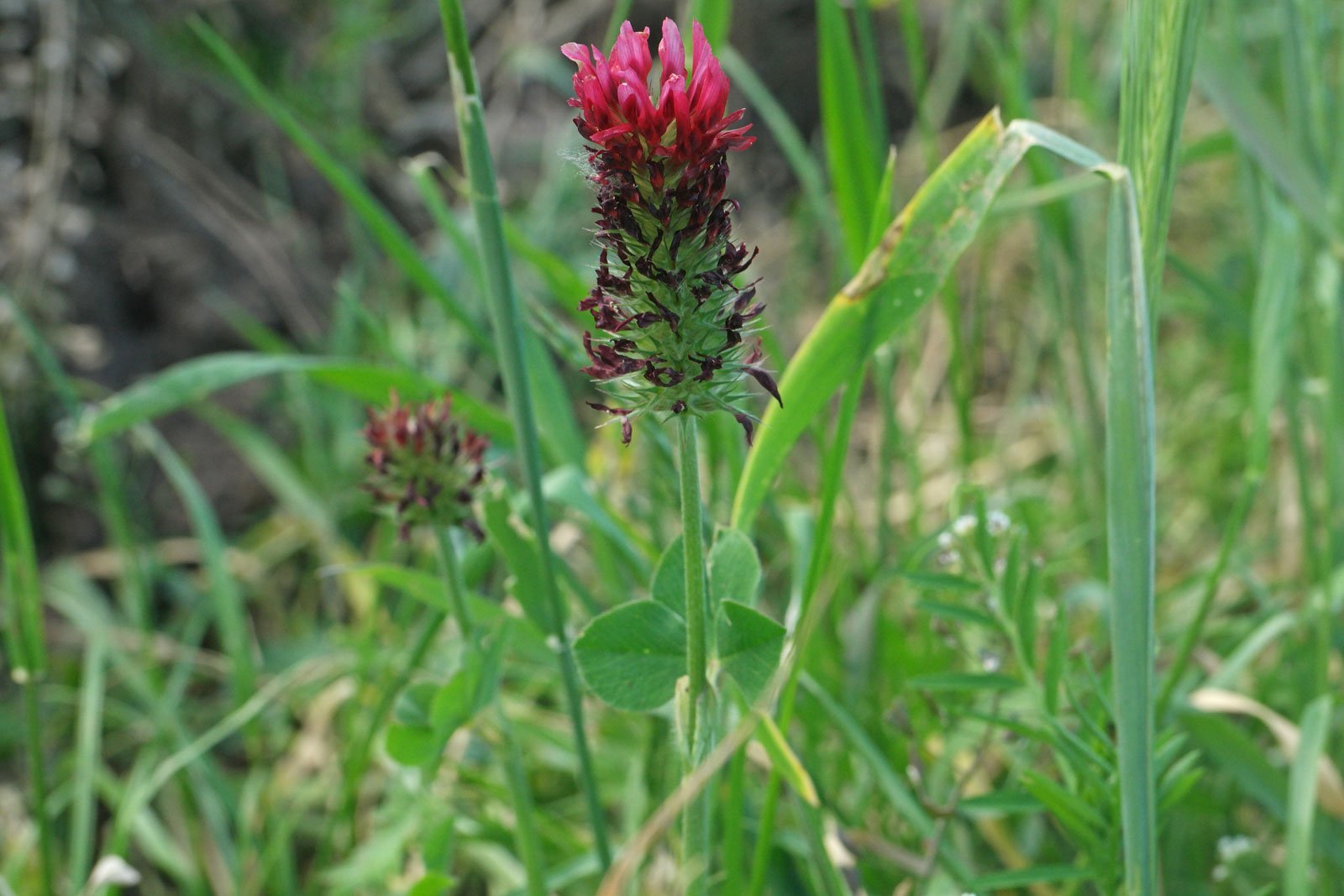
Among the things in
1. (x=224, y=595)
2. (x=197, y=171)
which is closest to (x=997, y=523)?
(x=224, y=595)

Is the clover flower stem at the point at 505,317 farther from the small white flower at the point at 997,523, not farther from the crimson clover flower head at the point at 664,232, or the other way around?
the small white flower at the point at 997,523

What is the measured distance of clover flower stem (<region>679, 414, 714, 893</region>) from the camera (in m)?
0.84

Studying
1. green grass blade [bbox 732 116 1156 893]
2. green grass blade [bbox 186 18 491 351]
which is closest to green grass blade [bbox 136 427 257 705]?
green grass blade [bbox 186 18 491 351]

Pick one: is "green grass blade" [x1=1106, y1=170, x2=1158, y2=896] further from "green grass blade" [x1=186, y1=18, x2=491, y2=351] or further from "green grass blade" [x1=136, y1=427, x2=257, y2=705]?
"green grass blade" [x1=136, y1=427, x2=257, y2=705]

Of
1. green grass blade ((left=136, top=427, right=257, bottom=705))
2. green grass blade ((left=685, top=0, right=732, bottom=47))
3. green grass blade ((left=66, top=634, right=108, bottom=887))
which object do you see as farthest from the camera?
green grass blade ((left=136, top=427, right=257, bottom=705))

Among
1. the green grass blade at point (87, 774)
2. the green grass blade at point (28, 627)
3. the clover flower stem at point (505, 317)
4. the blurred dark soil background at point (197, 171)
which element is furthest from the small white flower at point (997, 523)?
the blurred dark soil background at point (197, 171)

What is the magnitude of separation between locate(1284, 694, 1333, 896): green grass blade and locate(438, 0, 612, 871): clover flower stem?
2.27ft

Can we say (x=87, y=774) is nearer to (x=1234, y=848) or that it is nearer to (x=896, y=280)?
(x=896, y=280)

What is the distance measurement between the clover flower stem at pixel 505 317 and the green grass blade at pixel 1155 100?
1.74 ft

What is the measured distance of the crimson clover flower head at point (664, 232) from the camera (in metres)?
0.79

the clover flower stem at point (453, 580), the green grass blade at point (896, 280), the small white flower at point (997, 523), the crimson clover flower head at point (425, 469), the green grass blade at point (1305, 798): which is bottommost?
the green grass blade at point (1305, 798)

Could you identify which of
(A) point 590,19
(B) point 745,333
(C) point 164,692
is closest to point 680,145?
(B) point 745,333

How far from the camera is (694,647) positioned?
0.88m

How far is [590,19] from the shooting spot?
3557 millimetres
